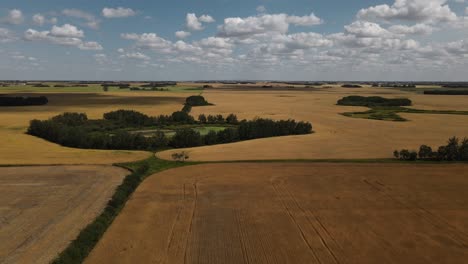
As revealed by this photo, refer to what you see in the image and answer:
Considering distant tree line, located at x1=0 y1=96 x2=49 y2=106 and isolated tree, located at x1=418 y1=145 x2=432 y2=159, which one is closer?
isolated tree, located at x1=418 y1=145 x2=432 y2=159

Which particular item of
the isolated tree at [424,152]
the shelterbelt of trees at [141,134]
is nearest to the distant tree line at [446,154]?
the isolated tree at [424,152]

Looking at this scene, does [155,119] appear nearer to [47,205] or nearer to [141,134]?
[141,134]

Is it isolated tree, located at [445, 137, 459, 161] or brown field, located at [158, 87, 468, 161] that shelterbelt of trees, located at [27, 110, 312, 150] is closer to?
brown field, located at [158, 87, 468, 161]

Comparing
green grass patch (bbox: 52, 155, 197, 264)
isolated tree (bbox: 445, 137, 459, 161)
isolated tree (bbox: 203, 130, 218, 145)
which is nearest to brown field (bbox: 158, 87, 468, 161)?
isolated tree (bbox: 203, 130, 218, 145)

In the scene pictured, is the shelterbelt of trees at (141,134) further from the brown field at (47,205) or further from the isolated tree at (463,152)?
the isolated tree at (463,152)

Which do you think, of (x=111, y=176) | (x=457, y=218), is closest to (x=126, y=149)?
(x=111, y=176)

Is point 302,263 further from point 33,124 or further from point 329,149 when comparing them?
point 33,124

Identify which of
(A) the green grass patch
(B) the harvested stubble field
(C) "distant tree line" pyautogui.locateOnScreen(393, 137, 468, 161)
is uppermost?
(C) "distant tree line" pyautogui.locateOnScreen(393, 137, 468, 161)
